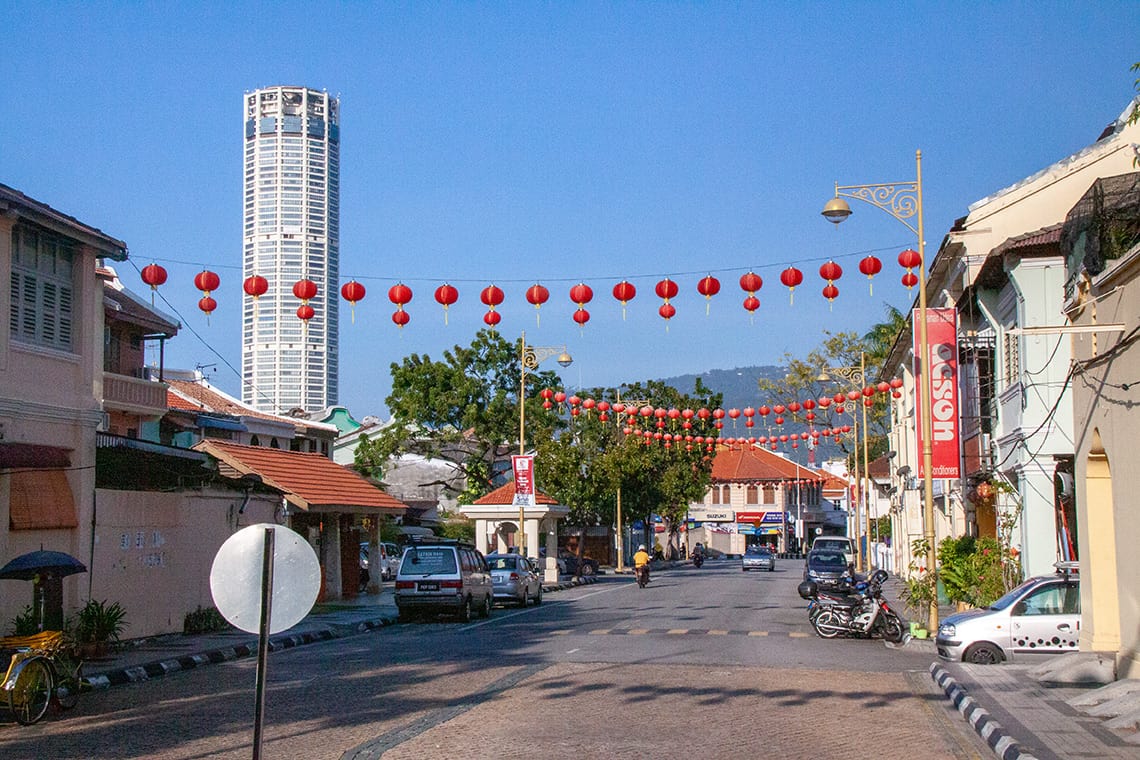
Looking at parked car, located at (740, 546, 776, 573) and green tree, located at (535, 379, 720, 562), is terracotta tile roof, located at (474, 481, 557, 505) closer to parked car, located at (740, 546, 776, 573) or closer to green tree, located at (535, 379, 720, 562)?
green tree, located at (535, 379, 720, 562)

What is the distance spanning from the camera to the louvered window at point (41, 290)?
20.3 meters

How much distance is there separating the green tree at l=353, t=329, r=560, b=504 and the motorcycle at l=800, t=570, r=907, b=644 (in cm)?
3717

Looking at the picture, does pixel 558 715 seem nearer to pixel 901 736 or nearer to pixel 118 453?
pixel 901 736

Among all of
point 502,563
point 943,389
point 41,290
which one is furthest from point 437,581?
point 943,389

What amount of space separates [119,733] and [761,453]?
103m

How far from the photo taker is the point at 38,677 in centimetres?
1366

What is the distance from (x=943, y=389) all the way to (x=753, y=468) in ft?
264

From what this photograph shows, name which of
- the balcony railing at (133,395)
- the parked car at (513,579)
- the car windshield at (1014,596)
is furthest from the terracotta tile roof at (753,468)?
the car windshield at (1014,596)

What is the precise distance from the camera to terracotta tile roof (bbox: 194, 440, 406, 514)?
31.8m

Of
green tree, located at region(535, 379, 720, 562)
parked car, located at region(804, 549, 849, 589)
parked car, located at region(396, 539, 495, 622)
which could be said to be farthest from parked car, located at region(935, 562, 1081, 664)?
green tree, located at region(535, 379, 720, 562)

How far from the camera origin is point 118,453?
930 inches

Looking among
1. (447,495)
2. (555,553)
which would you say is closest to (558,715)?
(555,553)

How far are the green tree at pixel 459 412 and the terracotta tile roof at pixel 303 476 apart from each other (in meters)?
21.5

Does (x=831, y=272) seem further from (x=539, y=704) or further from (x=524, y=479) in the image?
(x=524, y=479)
